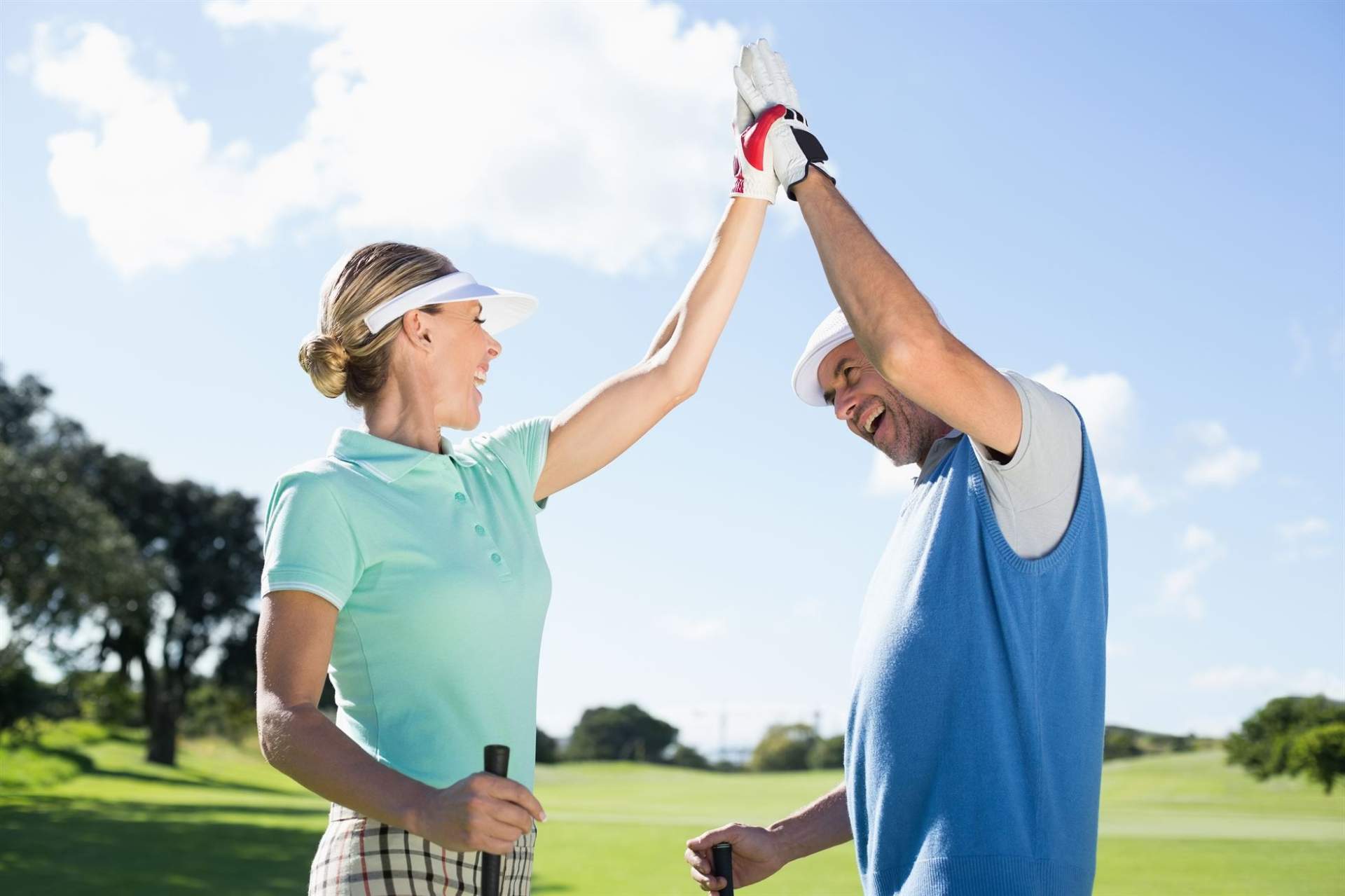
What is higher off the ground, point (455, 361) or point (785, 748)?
point (455, 361)

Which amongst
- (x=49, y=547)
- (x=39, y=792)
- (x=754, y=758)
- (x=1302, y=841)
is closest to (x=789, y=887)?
(x=1302, y=841)

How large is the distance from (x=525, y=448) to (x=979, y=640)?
3.70ft

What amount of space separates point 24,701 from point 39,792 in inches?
210

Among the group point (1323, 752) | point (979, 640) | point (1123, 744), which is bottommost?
point (1123, 744)

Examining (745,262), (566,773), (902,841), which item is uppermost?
(745,262)


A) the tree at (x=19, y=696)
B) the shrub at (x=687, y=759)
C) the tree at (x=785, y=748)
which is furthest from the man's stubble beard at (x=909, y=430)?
the shrub at (x=687, y=759)

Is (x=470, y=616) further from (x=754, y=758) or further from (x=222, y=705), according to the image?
(x=222, y=705)

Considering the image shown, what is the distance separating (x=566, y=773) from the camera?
39812 millimetres

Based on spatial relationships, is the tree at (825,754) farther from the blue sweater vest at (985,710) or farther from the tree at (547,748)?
the blue sweater vest at (985,710)

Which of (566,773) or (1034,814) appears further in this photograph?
(566,773)

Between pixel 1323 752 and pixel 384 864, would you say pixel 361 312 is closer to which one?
pixel 384 864

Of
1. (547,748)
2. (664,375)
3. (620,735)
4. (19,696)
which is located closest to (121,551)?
(19,696)

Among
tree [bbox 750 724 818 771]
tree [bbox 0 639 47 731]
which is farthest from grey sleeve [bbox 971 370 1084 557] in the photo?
tree [bbox 750 724 818 771]

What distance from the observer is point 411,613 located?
8.00ft
